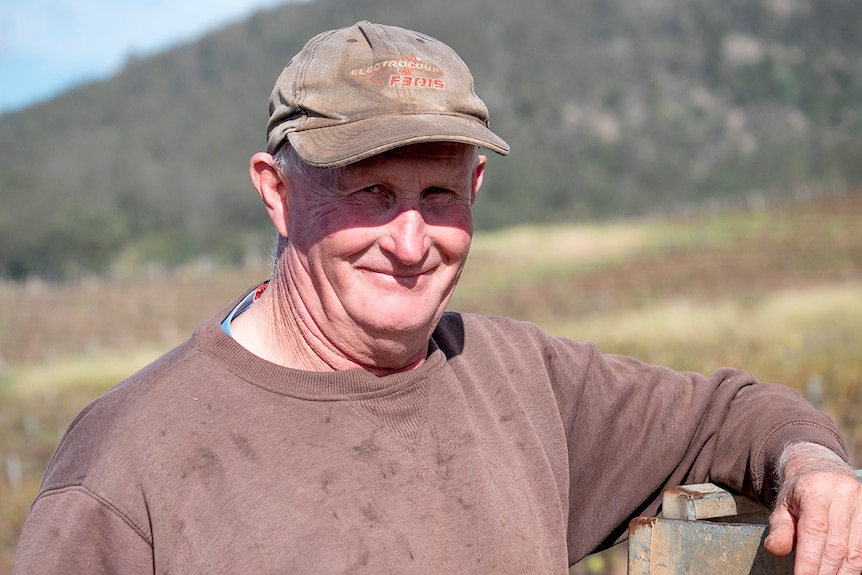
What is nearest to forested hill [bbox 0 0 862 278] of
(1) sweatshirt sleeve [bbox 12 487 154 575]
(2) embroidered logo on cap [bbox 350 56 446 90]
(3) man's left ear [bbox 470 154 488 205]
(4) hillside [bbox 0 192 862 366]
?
(4) hillside [bbox 0 192 862 366]

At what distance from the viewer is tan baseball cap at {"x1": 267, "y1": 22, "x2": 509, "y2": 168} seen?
70.4 inches

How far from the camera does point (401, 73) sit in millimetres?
1837

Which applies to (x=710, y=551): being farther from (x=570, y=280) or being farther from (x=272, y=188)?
(x=570, y=280)

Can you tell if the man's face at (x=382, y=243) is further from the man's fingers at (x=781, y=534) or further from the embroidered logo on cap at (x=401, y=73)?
the man's fingers at (x=781, y=534)

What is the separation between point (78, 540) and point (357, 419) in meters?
0.56

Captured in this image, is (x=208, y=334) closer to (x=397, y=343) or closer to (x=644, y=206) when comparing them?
(x=397, y=343)

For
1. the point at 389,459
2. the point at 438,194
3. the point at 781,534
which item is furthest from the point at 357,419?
the point at 781,534

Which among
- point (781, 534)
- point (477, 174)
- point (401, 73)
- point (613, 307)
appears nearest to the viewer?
point (781, 534)

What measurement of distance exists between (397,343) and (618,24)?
4162 inches

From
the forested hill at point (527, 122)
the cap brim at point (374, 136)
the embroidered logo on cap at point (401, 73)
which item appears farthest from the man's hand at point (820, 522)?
the forested hill at point (527, 122)

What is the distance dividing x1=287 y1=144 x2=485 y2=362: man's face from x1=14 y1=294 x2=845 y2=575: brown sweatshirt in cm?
11

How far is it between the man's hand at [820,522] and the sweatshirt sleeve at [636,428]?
0.39 meters

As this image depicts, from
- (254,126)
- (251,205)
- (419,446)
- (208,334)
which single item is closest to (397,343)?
(419,446)

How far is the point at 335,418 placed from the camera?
6.09 ft
